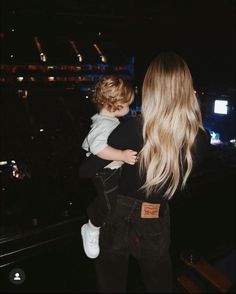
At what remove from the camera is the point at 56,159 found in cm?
620

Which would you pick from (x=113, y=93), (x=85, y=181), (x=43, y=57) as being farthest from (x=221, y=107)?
(x=43, y=57)

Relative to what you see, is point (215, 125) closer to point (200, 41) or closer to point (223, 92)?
point (223, 92)

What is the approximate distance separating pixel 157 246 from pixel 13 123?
500 inches

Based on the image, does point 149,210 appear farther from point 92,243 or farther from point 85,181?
point 85,181

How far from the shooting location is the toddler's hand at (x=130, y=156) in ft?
3.78

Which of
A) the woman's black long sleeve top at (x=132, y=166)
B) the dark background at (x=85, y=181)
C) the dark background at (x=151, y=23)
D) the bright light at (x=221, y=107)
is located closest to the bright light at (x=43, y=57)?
the dark background at (x=85, y=181)

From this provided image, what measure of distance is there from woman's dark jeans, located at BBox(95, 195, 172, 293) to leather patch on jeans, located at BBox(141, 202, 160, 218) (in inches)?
0.7

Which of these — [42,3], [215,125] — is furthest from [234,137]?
[42,3]

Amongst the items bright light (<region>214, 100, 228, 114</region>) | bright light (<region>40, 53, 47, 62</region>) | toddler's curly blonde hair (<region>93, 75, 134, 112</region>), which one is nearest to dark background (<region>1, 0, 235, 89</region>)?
bright light (<region>214, 100, 228, 114</region>)

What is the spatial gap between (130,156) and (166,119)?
0.65 feet

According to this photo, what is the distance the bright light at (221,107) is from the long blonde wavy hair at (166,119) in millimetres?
6531

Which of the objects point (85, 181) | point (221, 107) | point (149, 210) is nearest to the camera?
point (149, 210)

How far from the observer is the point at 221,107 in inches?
291

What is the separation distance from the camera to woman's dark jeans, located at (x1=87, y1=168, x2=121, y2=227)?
4.37 feet
